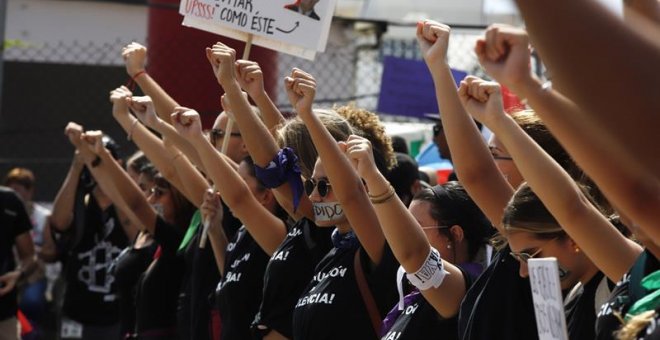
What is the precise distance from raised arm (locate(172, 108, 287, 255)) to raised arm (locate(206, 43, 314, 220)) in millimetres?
94

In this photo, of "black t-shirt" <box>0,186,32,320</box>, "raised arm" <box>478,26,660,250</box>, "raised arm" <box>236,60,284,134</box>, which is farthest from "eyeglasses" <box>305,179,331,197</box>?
"black t-shirt" <box>0,186,32,320</box>

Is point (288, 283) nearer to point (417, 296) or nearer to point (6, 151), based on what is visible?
point (417, 296)

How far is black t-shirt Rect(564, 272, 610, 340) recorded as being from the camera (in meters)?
2.63

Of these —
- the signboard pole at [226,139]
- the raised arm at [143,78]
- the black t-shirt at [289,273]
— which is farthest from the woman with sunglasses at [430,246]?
the raised arm at [143,78]

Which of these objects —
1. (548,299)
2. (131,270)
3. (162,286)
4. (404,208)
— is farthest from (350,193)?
(131,270)

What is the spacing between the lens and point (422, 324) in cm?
335

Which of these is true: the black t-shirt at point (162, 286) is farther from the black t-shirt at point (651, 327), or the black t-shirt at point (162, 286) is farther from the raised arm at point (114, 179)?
the black t-shirt at point (651, 327)

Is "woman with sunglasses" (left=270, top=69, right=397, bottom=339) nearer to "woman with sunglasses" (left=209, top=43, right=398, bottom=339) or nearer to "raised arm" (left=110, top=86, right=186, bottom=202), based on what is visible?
"woman with sunglasses" (left=209, top=43, right=398, bottom=339)

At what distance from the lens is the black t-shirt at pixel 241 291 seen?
458 centimetres

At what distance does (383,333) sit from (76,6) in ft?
28.5

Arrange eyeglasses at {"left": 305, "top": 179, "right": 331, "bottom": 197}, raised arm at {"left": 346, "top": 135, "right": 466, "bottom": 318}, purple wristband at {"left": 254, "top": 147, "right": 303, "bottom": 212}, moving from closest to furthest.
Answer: raised arm at {"left": 346, "top": 135, "right": 466, "bottom": 318}
eyeglasses at {"left": 305, "top": 179, "right": 331, "bottom": 197}
purple wristband at {"left": 254, "top": 147, "right": 303, "bottom": 212}

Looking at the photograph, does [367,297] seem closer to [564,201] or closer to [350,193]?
[350,193]

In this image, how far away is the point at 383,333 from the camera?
11.7ft

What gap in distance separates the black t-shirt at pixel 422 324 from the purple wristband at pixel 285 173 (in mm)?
1025
